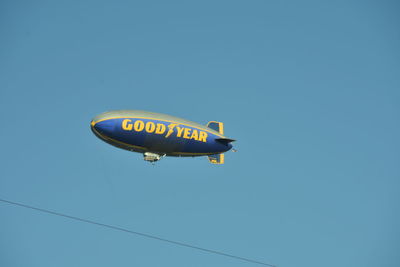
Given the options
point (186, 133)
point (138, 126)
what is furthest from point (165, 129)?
point (138, 126)

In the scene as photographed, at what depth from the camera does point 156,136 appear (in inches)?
1593

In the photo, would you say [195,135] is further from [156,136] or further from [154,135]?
[154,135]

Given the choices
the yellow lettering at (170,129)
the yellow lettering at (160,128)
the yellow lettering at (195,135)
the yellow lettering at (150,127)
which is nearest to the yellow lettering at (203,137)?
the yellow lettering at (195,135)

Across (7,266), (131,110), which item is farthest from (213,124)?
(7,266)

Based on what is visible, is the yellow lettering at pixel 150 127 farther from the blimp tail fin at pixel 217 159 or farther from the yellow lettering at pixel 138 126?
the blimp tail fin at pixel 217 159

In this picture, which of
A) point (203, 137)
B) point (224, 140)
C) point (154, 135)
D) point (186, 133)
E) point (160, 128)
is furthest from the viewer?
point (224, 140)

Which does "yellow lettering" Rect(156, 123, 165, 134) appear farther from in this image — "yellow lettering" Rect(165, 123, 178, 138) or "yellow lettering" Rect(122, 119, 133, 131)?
"yellow lettering" Rect(122, 119, 133, 131)

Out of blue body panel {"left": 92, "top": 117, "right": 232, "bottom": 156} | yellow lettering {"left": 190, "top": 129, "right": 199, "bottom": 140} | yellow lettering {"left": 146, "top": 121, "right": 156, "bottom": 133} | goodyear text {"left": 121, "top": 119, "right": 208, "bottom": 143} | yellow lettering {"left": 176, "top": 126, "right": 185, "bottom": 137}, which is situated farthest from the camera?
yellow lettering {"left": 190, "top": 129, "right": 199, "bottom": 140}

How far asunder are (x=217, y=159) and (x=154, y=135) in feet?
30.6

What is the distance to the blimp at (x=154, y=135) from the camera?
1547 inches

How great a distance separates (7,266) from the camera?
72.2 m

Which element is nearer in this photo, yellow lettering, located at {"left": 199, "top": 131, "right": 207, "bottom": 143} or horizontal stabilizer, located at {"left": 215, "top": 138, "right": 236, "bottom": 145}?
yellow lettering, located at {"left": 199, "top": 131, "right": 207, "bottom": 143}

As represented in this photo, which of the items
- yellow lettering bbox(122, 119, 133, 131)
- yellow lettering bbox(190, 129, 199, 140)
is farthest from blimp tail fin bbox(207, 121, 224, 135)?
yellow lettering bbox(122, 119, 133, 131)

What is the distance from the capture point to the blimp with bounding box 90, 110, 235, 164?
3928 centimetres
